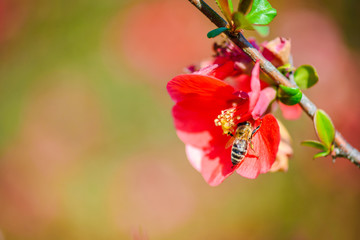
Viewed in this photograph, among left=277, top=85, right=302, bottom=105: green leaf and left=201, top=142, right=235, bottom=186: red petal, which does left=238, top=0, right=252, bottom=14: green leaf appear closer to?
left=277, top=85, right=302, bottom=105: green leaf

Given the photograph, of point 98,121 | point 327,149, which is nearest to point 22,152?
point 98,121

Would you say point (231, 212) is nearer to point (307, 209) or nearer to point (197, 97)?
point (307, 209)

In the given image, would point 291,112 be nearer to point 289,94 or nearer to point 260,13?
point 289,94

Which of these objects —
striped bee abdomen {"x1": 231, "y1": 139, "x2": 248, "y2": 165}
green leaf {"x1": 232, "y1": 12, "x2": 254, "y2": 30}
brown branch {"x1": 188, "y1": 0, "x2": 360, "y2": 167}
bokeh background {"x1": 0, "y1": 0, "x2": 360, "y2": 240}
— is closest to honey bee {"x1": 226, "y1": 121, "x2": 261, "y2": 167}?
striped bee abdomen {"x1": 231, "y1": 139, "x2": 248, "y2": 165}

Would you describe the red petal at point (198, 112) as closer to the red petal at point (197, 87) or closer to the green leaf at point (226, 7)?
the red petal at point (197, 87)

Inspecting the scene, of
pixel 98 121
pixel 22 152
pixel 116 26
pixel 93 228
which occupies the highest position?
pixel 116 26

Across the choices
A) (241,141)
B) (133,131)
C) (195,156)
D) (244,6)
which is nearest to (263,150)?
(241,141)

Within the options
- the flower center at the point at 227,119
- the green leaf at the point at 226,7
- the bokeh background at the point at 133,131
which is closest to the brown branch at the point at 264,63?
the green leaf at the point at 226,7
